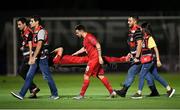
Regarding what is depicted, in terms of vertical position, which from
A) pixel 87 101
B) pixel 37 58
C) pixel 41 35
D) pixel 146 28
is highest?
pixel 146 28

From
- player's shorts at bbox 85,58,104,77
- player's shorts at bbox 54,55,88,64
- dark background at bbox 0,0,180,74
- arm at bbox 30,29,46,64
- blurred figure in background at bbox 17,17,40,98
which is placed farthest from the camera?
dark background at bbox 0,0,180,74

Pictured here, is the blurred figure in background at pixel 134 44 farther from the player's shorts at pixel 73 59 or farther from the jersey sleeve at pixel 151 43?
the player's shorts at pixel 73 59

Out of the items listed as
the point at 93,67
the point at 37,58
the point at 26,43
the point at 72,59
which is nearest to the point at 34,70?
the point at 37,58

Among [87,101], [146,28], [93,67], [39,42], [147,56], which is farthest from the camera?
[146,28]

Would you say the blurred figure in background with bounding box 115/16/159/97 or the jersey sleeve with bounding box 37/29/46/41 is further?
the blurred figure in background with bounding box 115/16/159/97

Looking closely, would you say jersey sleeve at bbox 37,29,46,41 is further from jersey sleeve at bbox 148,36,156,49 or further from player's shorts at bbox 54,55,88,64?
player's shorts at bbox 54,55,88,64

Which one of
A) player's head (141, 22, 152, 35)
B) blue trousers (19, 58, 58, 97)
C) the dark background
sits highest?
player's head (141, 22, 152, 35)

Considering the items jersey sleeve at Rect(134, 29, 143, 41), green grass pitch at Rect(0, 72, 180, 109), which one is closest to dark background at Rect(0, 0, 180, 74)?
green grass pitch at Rect(0, 72, 180, 109)

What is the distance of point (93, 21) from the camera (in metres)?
29.0

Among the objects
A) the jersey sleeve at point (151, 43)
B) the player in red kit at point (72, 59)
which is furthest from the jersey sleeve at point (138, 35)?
the player in red kit at point (72, 59)

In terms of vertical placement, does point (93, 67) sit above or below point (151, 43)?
below

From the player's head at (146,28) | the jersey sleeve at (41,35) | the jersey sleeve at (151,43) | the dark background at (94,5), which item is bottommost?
the dark background at (94,5)

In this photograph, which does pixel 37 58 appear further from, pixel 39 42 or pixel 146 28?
pixel 146 28

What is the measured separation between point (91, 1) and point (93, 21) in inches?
373
